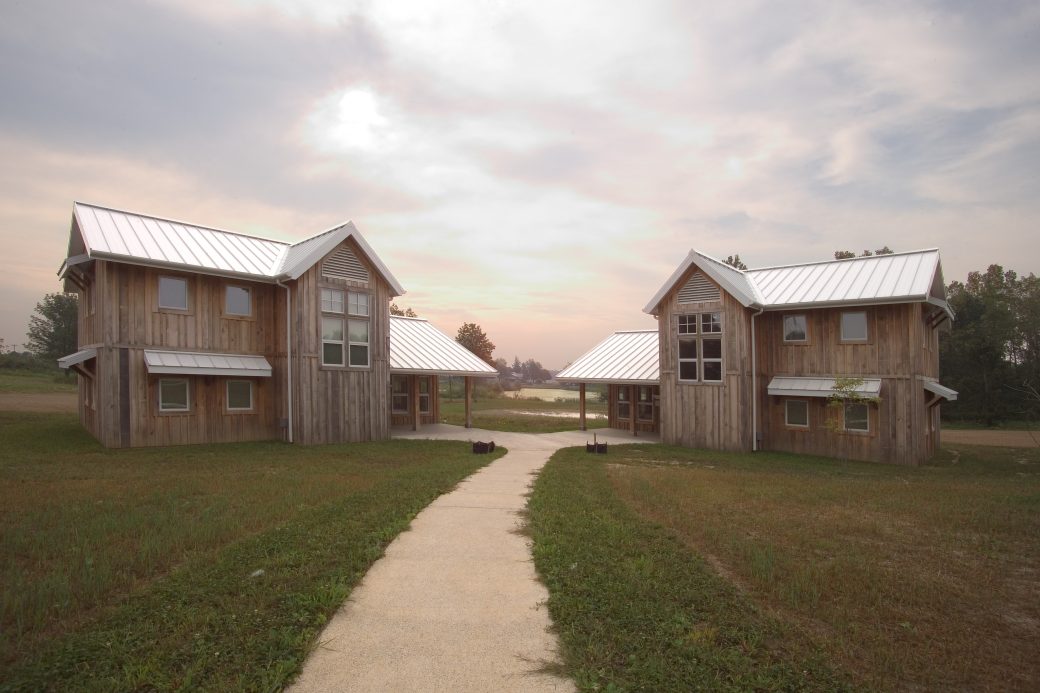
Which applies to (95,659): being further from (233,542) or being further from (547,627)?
(547,627)

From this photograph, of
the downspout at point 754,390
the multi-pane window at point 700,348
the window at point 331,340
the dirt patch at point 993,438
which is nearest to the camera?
the window at point 331,340

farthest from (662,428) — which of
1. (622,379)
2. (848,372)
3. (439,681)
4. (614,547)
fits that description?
(439,681)

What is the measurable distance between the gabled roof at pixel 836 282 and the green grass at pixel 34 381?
3946cm

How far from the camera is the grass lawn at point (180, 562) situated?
15.9 feet

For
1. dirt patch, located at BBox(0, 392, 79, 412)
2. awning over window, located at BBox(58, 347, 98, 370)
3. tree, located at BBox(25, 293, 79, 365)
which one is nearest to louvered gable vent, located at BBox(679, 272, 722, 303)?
awning over window, located at BBox(58, 347, 98, 370)

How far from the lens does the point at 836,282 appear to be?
2197cm

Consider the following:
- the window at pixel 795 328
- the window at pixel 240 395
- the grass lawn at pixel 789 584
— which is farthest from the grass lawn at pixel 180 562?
the window at pixel 795 328

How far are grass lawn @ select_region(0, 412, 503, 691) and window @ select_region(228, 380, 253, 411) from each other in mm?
6249

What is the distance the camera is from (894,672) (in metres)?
4.96

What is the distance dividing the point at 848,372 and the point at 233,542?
783 inches

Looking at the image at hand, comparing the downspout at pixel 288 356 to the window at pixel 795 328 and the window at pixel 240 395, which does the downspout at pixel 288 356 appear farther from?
the window at pixel 795 328

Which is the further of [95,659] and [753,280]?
[753,280]

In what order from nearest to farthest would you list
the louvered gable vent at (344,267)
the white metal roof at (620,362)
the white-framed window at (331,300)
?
the white-framed window at (331,300) → the louvered gable vent at (344,267) → the white metal roof at (620,362)

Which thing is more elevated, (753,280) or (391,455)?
(753,280)
